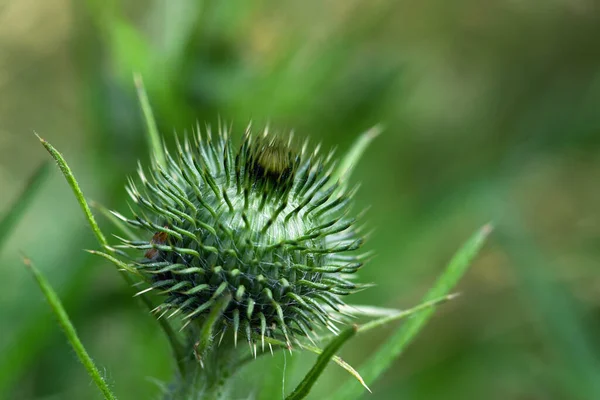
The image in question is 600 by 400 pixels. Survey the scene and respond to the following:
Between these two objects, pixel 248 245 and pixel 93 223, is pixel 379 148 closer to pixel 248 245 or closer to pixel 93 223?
pixel 248 245

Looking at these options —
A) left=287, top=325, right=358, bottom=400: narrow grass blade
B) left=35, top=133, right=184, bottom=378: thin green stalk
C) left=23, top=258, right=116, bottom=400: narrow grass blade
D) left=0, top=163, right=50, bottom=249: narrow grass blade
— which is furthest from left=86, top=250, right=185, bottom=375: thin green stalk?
left=0, top=163, right=50, bottom=249: narrow grass blade

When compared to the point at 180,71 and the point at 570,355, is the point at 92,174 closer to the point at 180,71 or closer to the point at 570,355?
the point at 180,71

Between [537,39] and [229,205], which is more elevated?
[229,205]

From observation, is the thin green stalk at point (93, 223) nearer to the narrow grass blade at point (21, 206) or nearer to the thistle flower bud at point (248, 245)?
the thistle flower bud at point (248, 245)

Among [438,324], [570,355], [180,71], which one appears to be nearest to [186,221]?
[180,71]

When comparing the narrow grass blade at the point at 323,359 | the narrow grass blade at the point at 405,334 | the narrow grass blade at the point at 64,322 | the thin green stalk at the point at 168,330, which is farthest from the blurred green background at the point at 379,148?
the narrow grass blade at the point at 64,322

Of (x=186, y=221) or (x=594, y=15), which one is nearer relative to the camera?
(x=186, y=221)

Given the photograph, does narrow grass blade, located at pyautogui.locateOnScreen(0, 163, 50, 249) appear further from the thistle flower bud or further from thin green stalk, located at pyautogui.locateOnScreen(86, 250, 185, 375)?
thin green stalk, located at pyautogui.locateOnScreen(86, 250, 185, 375)
